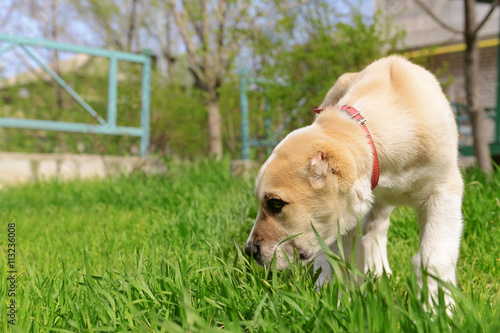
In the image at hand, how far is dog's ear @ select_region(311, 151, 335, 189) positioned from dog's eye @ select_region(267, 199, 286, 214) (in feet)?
0.68

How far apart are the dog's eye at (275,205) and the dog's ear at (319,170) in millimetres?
209

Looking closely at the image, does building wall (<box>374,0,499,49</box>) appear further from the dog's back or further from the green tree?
the dog's back

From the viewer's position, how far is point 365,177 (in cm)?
236

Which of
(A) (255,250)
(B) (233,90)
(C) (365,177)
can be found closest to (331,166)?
(C) (365,177)

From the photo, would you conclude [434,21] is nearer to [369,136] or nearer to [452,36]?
[452,36]

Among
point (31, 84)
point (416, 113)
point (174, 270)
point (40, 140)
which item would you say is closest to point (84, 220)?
point (174, 270)

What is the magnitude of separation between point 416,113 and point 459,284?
1.02 meters

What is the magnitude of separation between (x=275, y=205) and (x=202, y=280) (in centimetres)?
59

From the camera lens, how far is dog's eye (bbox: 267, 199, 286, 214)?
2.38 m

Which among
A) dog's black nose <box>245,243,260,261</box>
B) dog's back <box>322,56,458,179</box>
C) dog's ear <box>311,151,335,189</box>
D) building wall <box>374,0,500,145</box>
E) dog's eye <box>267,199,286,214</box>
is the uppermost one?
building wall <box>374,0,500,145</box>

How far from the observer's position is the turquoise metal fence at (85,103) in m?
7.15

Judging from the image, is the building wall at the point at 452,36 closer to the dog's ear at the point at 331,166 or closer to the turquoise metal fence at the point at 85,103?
the turquoise metal fence at the point at 85,103

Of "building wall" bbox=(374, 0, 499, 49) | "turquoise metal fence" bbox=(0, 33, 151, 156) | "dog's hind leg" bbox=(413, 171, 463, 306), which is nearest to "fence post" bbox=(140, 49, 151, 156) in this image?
"turquoise metal fence" bbox=(0, 33, 151, 156)

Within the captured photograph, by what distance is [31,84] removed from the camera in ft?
37.9
